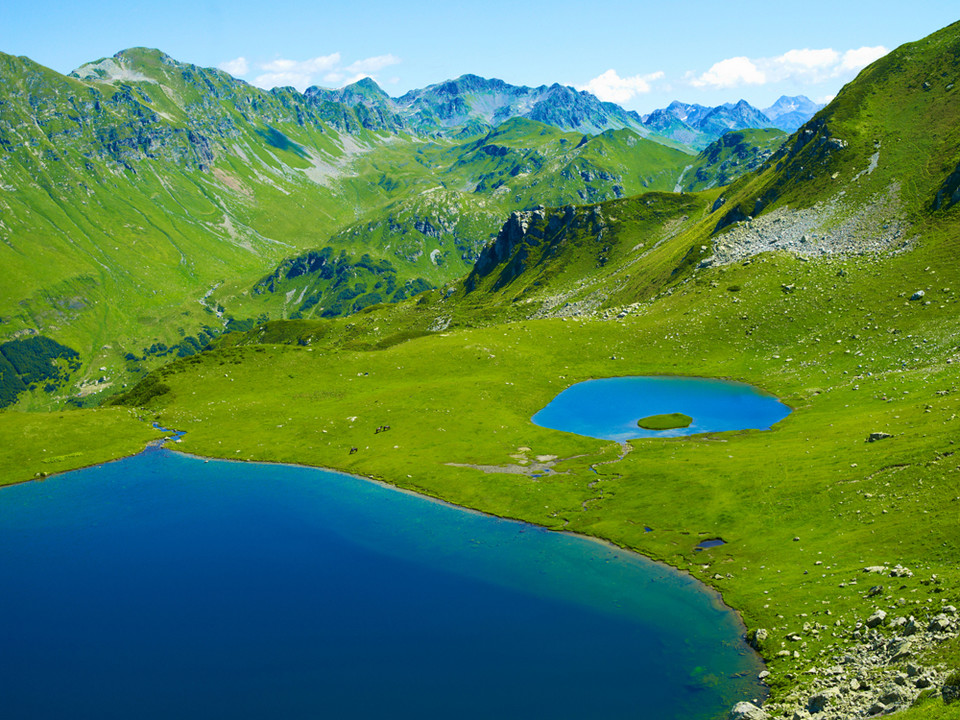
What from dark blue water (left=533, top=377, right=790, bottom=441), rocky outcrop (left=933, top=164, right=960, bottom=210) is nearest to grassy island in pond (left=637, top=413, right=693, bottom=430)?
dark blue water (left=533, top=377, right=790, bottom=441)

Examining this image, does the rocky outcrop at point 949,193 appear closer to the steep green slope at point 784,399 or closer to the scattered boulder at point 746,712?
the steep green slope at point 784,399

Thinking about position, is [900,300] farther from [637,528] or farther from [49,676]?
[49,676]

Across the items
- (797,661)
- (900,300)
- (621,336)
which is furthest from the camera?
(621,336)

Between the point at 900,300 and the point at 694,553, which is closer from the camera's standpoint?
the point at 694,553

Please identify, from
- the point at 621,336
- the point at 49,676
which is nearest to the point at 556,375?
the point at 621,336

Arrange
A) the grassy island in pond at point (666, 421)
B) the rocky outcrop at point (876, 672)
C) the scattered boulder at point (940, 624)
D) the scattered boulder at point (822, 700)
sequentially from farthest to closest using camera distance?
the grassy island in pond at point (666, 421), the scattered boulder at point (940, 624), the scattered boulder at point (822, 700), the rocky outcrop at point (876, 672)

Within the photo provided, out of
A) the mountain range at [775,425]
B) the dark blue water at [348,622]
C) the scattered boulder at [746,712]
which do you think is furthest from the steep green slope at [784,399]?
the dark blue water at [348,622]

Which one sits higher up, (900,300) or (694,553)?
(900,300)
